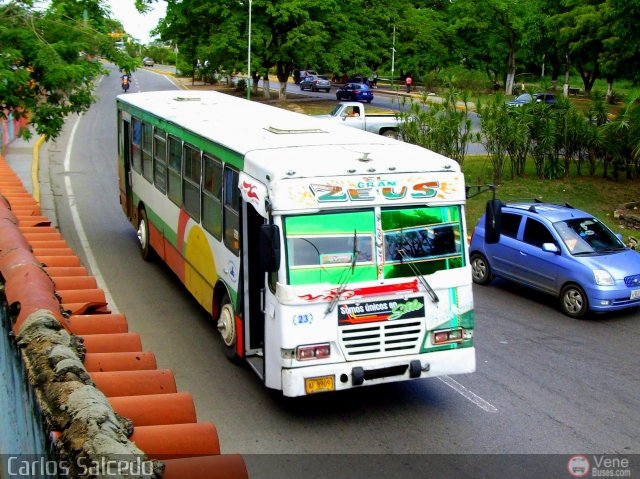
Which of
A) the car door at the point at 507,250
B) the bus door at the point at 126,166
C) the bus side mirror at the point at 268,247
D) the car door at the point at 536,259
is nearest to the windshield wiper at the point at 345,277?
the bus side mirror at the point at 268,247

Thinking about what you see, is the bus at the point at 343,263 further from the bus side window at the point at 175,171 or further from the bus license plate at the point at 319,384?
the bus side window at the point at 175,171

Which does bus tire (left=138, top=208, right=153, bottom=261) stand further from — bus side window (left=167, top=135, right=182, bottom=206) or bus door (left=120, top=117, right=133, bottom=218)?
bus side window (left=167, top=135, right=182, bottom=206)

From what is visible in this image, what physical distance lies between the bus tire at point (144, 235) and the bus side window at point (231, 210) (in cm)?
565

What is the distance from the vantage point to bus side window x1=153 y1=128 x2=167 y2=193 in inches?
550

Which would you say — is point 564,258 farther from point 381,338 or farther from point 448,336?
point 381,338

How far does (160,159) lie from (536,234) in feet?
22.8

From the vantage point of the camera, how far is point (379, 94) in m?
69.4

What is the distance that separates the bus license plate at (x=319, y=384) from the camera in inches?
335

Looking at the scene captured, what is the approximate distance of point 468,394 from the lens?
33.1 ft

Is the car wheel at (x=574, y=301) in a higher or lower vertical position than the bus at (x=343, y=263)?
lower

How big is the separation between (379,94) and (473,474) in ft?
208

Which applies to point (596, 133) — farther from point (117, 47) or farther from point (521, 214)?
point (117, 47)

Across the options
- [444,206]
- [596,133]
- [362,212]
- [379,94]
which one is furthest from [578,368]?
[379,94]
